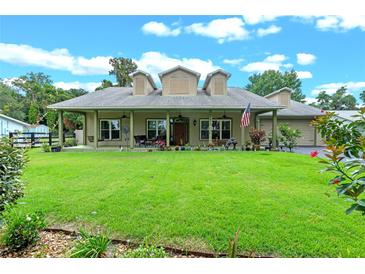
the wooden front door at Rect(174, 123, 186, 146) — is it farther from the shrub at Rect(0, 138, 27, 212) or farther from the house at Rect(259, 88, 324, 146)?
the shrub at Rect(0, 138, 27, 212)

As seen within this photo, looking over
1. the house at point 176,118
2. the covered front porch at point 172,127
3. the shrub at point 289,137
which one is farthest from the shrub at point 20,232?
the shrub at point 289,137

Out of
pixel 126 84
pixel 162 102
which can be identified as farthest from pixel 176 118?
pixel 126 84

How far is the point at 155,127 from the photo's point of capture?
16.9 metres

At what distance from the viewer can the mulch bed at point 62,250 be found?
112 inches

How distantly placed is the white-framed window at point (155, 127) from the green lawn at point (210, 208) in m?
9.46

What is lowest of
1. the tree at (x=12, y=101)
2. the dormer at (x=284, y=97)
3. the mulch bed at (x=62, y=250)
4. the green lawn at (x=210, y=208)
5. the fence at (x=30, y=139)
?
the mulch bed at (x=62, y=250)

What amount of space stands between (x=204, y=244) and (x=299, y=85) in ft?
160

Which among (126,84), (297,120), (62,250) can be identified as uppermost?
(126,84)

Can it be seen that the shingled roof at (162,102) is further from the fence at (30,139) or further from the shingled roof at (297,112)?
the shingled roof at (297,112)

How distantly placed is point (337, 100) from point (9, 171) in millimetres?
56165

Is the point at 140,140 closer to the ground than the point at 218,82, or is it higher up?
closer to the ground

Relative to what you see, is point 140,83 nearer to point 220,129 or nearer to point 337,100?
point 220,129

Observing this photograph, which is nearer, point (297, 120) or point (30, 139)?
point (30, 139)
